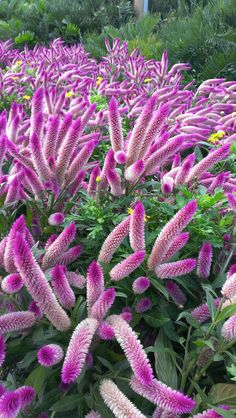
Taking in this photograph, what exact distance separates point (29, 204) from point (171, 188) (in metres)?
0.57

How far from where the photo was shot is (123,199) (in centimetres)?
186

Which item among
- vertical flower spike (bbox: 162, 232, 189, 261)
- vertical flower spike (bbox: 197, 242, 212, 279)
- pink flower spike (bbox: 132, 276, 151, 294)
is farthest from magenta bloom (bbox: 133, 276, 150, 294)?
vertical flower spike (bbox: 197, 242, 212, 279)

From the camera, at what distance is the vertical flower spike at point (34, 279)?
1.19 meters

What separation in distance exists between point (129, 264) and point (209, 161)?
676 mm

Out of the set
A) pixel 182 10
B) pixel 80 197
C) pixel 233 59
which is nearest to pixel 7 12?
pixel 182 10

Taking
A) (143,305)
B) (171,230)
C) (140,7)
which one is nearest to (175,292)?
(143,305)

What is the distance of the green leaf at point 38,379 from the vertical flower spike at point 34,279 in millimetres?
190

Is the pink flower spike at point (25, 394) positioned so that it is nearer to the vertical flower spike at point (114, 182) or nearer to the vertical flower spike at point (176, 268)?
the vertical flower spike at point (176, 268)

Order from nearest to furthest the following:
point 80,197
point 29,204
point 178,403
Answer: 1. point 178,403
2. point 29,204
3. point 80,197

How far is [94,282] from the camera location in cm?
134

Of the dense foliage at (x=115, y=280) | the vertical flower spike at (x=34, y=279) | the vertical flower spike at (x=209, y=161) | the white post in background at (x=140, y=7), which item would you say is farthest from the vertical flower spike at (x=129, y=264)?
the white post in background at (x=140, y=7)

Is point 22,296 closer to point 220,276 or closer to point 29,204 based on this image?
point 29,204

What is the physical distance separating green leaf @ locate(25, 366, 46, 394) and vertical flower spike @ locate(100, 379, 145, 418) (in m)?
0.18

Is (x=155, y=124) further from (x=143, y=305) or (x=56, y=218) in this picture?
(x=143, y=305)
